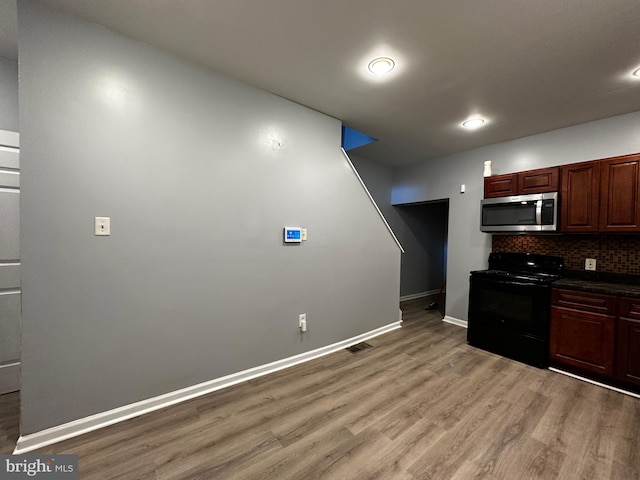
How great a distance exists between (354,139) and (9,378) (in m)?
4.28

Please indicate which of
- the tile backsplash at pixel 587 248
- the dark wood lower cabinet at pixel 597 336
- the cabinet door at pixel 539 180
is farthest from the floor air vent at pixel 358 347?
the cabinet door at pixel 539 180

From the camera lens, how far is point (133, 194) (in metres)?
1.78

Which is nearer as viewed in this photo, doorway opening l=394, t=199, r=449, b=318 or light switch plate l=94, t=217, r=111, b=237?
light switch plate l=94, t=217, r=111, b=237

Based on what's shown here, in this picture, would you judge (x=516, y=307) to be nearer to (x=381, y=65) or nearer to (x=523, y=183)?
(x=523, y=183)

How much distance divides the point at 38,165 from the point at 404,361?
3.30 meters

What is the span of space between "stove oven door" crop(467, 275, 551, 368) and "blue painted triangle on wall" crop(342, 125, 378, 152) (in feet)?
7.48

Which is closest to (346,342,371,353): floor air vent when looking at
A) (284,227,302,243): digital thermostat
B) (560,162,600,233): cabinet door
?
(284,227,302,243): digital thermostat

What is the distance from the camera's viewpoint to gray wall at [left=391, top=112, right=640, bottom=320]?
8.82 ft

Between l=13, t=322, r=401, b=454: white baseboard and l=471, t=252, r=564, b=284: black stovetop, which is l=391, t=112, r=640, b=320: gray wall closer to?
l=471, t=252, r=564, b=284: black stovetop

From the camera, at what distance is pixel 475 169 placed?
3717 millimetres

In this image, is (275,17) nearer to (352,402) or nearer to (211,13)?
(211,13)

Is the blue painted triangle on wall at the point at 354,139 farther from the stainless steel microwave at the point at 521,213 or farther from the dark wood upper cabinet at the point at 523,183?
the stainless steel microwave at the point at 521,213

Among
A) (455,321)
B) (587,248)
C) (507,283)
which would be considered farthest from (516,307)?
→ (455,321)

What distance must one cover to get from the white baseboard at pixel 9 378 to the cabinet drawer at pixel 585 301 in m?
4.78
